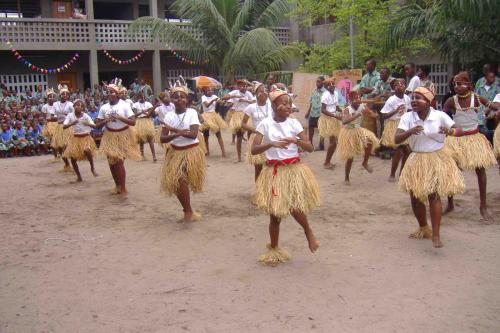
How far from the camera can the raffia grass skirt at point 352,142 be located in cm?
779

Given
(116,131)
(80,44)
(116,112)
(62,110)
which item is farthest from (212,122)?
(80,44)

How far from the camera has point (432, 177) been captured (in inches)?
Answer: 187

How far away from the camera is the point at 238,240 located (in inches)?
214

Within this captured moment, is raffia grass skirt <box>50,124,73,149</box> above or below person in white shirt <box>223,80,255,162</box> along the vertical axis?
below

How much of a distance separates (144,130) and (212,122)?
140cm

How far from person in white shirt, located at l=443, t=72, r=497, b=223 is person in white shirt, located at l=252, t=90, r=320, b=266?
2.06m

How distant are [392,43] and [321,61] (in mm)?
3546

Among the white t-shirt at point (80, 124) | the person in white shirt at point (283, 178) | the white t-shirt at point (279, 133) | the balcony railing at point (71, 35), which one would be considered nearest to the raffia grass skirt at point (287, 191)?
the person in white shirt at point (283, 178)

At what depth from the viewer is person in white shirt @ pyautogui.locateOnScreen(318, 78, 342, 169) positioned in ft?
30.0

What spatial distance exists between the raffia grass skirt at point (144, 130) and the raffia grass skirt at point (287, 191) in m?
6.66

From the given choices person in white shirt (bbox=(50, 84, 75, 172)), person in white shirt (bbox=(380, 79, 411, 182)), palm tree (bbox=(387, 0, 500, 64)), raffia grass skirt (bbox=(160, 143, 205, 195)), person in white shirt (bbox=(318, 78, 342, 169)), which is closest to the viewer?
raffia grass skirt (bbox=(160, 143, 205, 195))

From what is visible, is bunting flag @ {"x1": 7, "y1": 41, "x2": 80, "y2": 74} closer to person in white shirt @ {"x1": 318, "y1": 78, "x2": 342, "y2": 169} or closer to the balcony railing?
the balcony railing

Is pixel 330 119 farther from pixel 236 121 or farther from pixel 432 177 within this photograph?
pixel 432 177

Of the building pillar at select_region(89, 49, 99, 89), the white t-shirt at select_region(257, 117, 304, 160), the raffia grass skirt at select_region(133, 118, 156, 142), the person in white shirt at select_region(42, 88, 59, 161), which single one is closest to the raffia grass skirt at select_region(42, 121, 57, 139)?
the person in white shirt at select_region(42, 88, 59, 161)
